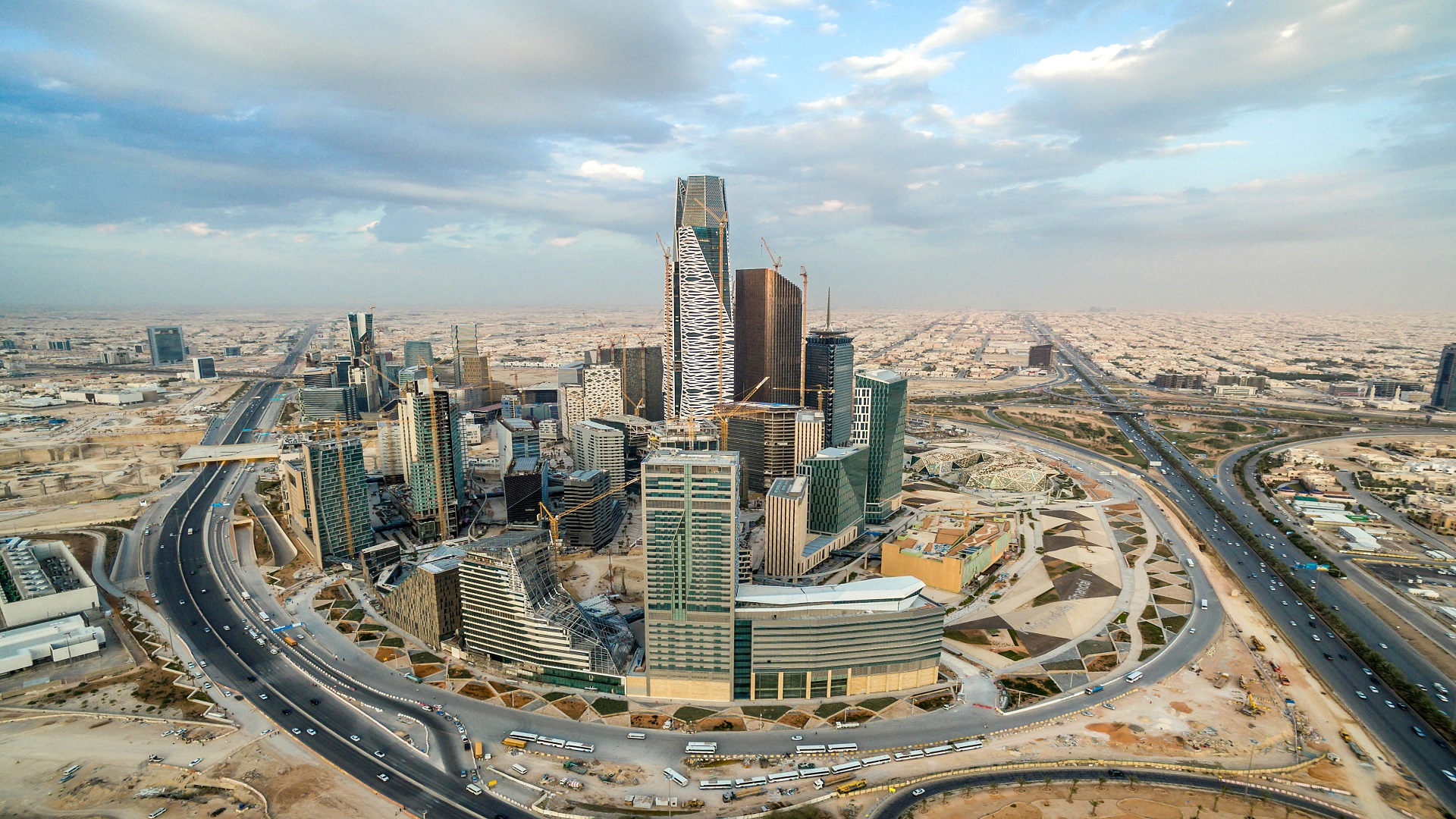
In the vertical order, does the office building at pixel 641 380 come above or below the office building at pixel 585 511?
above

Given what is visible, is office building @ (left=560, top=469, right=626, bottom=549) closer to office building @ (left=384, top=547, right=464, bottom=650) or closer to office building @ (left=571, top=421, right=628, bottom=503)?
office building @ (left=571, top=421, right=628, bottom=503)

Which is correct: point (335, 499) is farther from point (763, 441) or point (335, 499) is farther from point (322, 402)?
point (322, 402)

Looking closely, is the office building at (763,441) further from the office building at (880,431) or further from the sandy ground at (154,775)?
the sandy ground at (154,775)

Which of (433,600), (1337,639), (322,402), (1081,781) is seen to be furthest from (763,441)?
(322,402)

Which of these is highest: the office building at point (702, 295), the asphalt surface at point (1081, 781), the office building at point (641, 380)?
the office building at point (702, 295)

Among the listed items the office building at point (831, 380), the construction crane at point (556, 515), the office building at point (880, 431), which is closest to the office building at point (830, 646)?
the construction crane at point (556, 515)

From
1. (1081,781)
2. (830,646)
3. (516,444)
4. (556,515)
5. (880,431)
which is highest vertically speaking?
(880,431)

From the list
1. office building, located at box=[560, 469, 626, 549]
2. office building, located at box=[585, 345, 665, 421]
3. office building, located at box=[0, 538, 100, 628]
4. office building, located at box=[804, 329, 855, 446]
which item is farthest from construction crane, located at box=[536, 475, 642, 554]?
office building, located at box=[585, 345, 665, 421]

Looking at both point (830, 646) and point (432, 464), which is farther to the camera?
point (432, 464)
